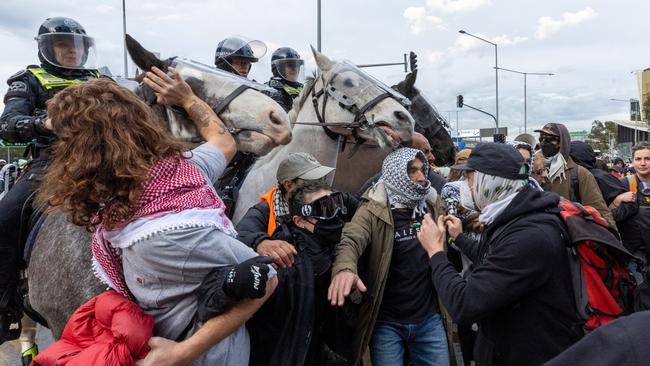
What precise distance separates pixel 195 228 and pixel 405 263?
7.06ft

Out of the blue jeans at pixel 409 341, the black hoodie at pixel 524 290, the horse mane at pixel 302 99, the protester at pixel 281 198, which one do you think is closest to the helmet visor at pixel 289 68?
the horse mane at pixel 302 99

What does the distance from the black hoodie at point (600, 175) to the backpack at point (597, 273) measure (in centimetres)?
367

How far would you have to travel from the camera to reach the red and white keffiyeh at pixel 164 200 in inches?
74.7

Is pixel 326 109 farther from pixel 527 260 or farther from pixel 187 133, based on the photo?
pixel 527 260

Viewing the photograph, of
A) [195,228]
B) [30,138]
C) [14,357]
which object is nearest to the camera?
[195,228]

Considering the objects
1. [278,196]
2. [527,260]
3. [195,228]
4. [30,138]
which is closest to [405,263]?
[278,196]

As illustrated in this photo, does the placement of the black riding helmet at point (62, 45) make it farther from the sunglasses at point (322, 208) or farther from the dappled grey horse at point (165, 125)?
the sunglasses at point (322, 208)

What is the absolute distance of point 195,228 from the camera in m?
1.87

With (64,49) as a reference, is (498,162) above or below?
below

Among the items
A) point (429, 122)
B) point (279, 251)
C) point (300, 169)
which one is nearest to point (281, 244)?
point (279, 251)

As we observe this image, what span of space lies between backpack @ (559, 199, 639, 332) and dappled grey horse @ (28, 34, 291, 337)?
1.75m

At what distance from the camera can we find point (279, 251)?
8.88ft

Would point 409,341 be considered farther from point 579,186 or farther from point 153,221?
point 579,186

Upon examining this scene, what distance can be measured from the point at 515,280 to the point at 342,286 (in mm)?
952
